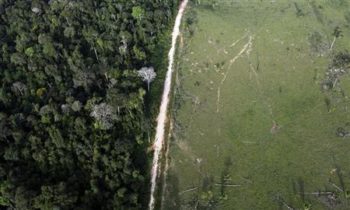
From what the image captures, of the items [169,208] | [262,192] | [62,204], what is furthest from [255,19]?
[62,204]

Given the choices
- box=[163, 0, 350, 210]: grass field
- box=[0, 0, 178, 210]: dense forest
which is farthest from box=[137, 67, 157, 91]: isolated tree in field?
box=[163, 0, 350, 210]: grass field

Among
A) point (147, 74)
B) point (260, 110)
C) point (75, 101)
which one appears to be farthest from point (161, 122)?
point (260, 110)

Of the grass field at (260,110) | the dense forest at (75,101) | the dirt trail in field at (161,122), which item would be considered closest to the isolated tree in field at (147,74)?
the dense forest at (75,101)

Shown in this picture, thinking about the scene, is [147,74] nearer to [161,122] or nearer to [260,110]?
[161,122]

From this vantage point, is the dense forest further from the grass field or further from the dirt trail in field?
the grass field

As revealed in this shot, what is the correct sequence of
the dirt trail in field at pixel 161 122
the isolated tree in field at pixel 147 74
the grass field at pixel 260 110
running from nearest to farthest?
the grass field at pixel 260 110, the dirt trail in field at pixel 161 122, the isolated tree in field at pixel 147 74

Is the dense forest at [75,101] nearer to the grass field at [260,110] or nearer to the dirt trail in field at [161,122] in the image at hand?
the dirt trail in field at [161,122]
